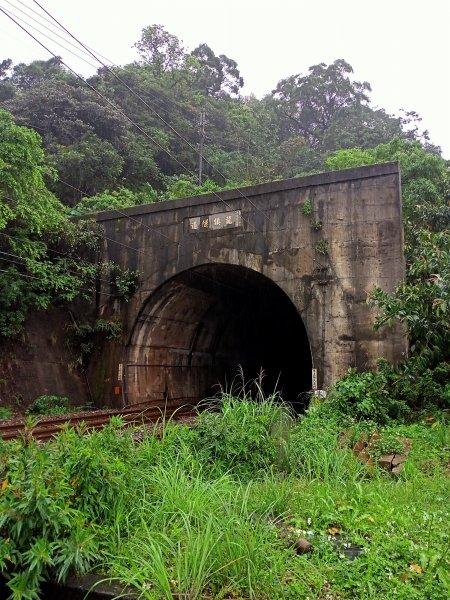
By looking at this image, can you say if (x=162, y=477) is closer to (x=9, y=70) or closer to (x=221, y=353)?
(x=221, y=353)

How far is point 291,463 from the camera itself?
452 cm

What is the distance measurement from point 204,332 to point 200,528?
11608mm

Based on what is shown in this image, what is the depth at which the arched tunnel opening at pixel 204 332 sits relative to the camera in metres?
12.2

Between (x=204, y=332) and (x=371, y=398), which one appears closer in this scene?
(x=371, y=398)

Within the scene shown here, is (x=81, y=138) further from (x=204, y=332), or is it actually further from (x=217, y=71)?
(x=217, y=71)

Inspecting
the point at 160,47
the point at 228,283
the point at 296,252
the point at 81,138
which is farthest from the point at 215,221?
the point at 160,47

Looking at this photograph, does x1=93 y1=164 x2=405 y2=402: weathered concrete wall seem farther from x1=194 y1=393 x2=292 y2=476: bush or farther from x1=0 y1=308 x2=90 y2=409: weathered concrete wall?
x1=194 y1=393 x2=292 y2=476: bush

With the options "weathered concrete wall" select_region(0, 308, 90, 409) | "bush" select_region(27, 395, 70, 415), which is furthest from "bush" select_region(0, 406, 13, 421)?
"weathered concrete wall" select_region(0, 308, 90, 409)

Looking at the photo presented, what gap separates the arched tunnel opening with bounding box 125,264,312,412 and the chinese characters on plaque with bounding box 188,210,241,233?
90cm

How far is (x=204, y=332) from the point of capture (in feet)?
47.2

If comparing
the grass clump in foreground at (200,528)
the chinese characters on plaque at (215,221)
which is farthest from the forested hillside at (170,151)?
the grass clump in foreground at (200,528)

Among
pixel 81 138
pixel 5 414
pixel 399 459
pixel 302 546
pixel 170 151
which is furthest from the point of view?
pixel 170 151

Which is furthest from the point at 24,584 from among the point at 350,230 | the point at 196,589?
the point at 350,230

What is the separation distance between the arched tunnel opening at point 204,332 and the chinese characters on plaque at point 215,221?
2.96ft
